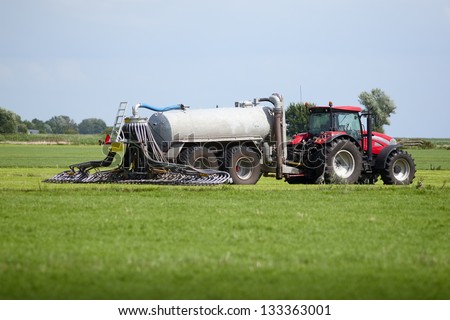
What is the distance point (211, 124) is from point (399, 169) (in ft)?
22.7

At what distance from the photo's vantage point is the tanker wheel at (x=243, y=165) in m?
29.2

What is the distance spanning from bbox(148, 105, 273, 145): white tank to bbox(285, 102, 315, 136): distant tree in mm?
1489

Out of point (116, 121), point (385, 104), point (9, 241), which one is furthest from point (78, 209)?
point (385, 104)

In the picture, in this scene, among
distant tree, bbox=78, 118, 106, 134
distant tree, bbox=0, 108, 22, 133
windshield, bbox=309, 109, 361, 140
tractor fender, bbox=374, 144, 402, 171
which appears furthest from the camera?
distant tree, bbox=78, 118, 106, 134

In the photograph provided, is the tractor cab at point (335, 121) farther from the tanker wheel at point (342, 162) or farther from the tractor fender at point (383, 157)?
the tractor fender at point (383, 157)

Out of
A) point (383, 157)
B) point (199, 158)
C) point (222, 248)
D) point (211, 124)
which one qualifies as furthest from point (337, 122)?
point (222, 248)

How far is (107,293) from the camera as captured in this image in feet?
31.7

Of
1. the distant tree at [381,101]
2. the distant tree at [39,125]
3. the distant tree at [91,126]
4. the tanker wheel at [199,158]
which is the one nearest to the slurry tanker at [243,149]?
the tanker wheel at [199,158]

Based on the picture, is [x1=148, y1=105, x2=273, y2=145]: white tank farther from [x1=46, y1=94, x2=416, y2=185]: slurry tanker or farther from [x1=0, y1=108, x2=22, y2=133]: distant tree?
[x1=0, y1=108, x2=22, y2=133]: distant tree

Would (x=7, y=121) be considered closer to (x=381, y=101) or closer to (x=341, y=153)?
(x=381, y=101)

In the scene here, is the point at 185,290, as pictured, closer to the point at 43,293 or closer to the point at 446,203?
the point at 43,293

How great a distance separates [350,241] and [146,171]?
15.4m

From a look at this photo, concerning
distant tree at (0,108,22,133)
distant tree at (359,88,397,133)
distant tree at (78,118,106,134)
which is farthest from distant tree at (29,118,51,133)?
distant tree at (359,88,397,133)

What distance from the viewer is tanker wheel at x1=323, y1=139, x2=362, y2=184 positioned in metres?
28.9
